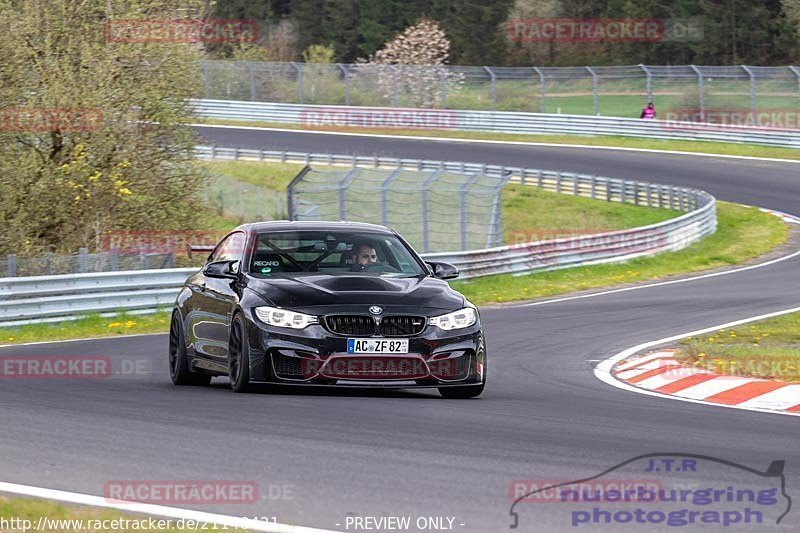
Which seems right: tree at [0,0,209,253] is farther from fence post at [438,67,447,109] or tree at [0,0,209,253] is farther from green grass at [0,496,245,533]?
fence post at [438,67,447,109]

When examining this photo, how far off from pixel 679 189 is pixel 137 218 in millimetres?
18192

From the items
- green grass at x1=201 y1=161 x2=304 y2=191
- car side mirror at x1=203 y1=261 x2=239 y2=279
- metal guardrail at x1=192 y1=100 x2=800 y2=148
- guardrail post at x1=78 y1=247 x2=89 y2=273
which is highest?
car side mirror at x1=203 y1=261 x2=239 y2=279

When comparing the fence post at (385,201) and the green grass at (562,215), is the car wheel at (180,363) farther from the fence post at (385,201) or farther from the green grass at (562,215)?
the green grass at (562,215)

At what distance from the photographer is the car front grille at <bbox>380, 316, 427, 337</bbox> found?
34.1 feet

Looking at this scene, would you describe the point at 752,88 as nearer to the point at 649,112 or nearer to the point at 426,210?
the point at 649,112

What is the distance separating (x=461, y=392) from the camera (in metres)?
11.0

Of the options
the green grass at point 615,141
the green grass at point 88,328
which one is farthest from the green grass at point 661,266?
the green grass at point 615,141

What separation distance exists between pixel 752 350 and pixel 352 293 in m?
6.08

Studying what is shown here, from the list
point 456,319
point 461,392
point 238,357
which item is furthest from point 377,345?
point 238,357

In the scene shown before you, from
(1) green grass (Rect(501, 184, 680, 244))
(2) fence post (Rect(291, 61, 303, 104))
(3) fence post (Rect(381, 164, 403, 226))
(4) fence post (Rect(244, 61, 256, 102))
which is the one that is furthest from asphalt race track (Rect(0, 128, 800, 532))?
(4) fence post (Rect(244, 61, 256, 102))

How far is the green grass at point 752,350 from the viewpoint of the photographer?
13086 millimetres

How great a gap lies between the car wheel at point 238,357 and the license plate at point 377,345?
83 cm

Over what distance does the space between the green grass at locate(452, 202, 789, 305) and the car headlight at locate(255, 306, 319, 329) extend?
13.8 meters

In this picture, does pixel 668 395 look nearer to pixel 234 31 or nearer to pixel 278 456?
pixel 278 456
